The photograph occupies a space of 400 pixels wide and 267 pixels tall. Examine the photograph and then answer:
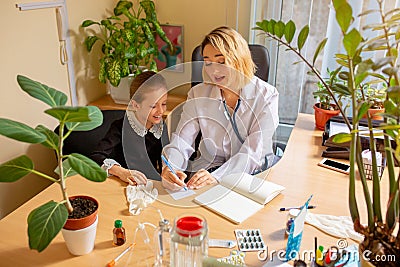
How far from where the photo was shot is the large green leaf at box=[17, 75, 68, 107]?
900mm

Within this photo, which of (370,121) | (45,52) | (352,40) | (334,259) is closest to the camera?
(352,40)

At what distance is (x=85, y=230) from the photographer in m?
1.04

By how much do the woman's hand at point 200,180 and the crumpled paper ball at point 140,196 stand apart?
149mm

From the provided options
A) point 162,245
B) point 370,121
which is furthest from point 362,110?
point 162,245

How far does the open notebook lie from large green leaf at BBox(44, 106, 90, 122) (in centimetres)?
61

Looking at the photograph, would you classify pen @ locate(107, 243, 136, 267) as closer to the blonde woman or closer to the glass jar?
the glass jar

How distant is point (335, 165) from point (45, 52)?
1.61 meters

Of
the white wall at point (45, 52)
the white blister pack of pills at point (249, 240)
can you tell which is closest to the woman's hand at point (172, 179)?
the white blister pack of pills at point (249, 240)

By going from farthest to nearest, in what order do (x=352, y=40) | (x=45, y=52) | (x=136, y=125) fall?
(x=45, y=52), (x=136, y=125), (x=352, y=40)

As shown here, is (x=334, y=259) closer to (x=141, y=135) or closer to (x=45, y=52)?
(x=141, y=135)

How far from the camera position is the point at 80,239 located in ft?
3.43

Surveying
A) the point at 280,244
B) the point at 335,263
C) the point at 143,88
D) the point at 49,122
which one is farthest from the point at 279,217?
the point at 49,122

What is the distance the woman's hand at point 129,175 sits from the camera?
4.76ft

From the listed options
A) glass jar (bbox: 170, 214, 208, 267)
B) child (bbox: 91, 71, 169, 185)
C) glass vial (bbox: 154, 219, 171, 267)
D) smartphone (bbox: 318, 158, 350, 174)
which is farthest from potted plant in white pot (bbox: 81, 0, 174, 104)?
glass jar (bbox: 170, 214, 208, 267)
